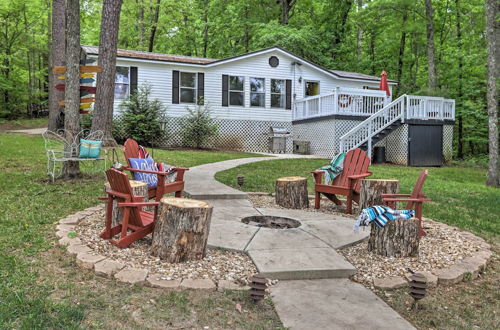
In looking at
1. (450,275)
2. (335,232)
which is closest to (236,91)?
(335,232)

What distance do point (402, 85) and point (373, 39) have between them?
14.1ft

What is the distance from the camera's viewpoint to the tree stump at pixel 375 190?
16.1 ft

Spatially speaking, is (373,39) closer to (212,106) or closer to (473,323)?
(212,106)

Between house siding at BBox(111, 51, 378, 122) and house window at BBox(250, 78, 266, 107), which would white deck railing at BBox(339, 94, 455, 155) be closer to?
house siding at BBox(111, 51, 378, 122)

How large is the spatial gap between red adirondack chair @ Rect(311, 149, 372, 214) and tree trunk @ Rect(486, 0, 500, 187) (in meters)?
5.69

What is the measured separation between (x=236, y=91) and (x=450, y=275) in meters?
14.5

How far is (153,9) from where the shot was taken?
25234mm

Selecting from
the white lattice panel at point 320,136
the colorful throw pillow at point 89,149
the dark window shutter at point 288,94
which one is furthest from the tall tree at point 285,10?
the colorful throw pillow at point 89,149

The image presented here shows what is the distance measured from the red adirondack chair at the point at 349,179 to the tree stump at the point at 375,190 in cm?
22

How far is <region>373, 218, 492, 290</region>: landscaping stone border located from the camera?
3035 mm

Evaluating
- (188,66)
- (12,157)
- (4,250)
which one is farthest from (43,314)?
(188,66)

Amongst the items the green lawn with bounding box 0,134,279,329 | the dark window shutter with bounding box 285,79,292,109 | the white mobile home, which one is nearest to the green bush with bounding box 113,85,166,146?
the white mobile home

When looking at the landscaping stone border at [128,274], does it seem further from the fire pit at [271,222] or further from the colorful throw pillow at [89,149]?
the colorful throw pillow at [89,149]

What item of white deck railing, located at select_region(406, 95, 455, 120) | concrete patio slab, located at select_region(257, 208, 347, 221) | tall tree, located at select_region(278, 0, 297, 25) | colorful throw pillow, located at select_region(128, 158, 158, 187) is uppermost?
tall tree, located at select_region(278, 0, 297, 25)
